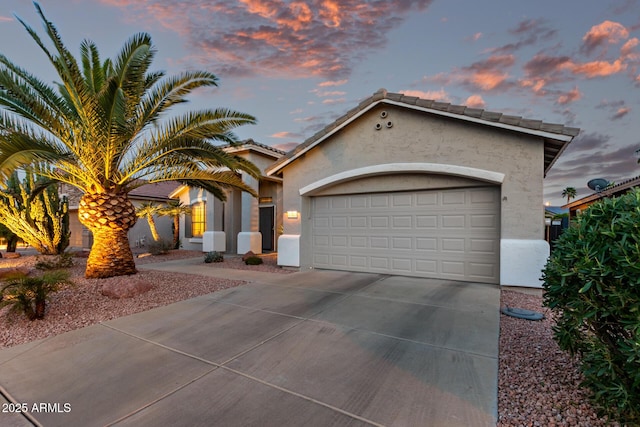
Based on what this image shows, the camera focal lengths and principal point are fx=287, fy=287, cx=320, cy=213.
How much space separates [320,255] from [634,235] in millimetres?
8053

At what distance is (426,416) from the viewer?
252 cm

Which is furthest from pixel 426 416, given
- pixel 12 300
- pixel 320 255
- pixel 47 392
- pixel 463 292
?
pixel 320 255

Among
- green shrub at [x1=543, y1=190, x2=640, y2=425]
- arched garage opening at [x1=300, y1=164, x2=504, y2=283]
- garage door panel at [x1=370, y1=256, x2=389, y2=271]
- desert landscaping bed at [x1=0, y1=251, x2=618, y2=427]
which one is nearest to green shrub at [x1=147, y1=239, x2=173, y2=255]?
desert landscaping bed at [x1=0, y1=251, x2=618, y2=427]

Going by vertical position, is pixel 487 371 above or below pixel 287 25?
below

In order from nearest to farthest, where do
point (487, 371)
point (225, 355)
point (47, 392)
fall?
1. point (47, 392)
2. point (487, 371)
3. point (225, 355)

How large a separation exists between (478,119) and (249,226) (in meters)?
10.5

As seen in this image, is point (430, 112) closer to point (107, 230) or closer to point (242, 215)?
point (107, 230)

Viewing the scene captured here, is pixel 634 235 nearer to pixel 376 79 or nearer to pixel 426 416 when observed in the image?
pixel 426 416

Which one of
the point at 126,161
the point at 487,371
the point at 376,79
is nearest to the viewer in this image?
the point at 487,371

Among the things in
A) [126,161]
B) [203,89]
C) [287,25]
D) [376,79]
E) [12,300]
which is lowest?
[12,300]

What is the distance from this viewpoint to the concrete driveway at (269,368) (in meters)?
2.58

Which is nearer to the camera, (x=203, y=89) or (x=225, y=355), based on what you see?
(x=225, y=355)

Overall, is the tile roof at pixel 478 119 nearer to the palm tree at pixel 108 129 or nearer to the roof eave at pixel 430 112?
the roof eave at pixel 430 112

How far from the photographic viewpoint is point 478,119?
6855 mm
